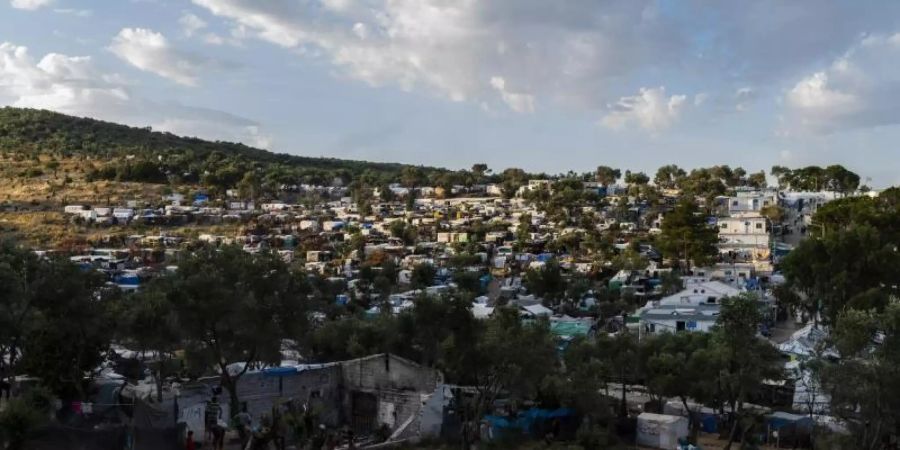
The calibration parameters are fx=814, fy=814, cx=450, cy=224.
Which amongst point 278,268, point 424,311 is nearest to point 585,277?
point 424,311

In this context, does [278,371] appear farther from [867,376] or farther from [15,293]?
[867,376]

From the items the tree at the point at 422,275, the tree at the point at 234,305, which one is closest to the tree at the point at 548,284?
the tree at the point at 422,275

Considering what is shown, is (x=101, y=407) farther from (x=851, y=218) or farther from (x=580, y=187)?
(x=580, y=187)

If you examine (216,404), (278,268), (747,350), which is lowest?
(216,404)

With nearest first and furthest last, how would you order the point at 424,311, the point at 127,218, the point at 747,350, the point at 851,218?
the point at 747,350 < the point at 424,311 < the point at 851,218 < the point at 127,218

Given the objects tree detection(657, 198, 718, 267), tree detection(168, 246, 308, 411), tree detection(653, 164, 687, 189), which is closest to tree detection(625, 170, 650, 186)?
tree detection(653, 164, 687, 189)

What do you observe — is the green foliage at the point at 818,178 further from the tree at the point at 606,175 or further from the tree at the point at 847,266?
the tree at the point at 847,266
